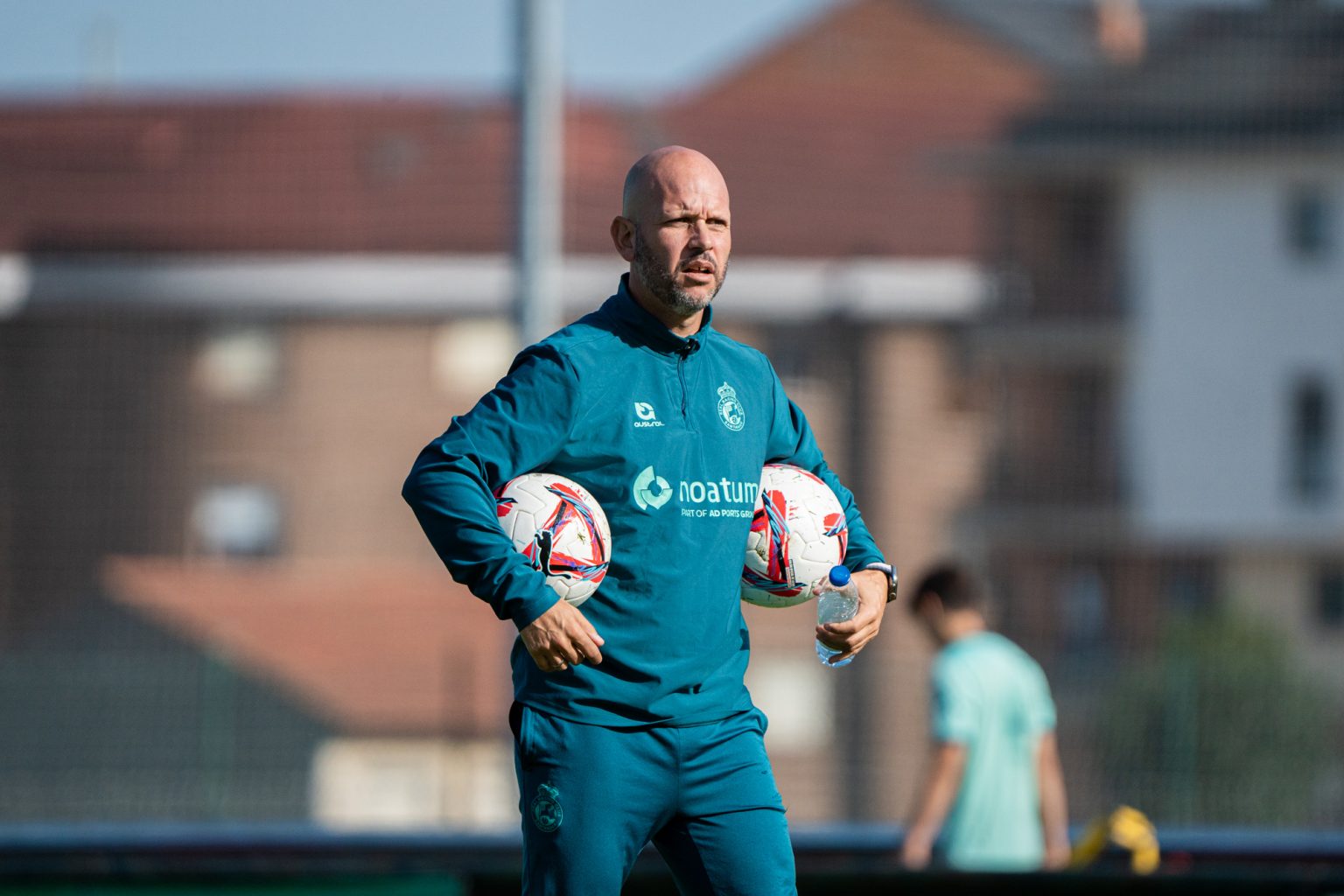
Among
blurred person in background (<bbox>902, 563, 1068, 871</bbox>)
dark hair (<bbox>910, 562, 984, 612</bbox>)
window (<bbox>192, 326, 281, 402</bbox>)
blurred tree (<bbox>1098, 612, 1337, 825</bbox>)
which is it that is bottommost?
blurred tree (<bbox>1098, 612, 1337, 825</bbox>)

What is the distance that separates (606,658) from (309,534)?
1511 centimetres

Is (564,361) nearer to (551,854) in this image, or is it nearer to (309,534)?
(551,854)

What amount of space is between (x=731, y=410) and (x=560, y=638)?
0.58 meters

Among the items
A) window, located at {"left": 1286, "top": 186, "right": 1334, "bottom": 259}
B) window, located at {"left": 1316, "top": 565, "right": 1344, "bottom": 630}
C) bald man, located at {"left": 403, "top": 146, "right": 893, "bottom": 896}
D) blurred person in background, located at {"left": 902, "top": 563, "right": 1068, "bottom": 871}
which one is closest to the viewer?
bald man, located at {"left": 403, "top": 146, "right": 893, "bottom": 896}


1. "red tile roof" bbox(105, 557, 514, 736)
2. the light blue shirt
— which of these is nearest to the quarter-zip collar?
the light blue shirt

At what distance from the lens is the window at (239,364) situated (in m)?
15.3

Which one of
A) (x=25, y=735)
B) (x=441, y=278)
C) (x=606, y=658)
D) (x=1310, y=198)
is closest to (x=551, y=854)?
(x=606, y=658)

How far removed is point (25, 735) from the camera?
11.6 metres

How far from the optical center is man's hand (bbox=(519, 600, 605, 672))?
2961mm

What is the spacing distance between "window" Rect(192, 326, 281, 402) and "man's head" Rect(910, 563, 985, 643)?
1019 centimetres

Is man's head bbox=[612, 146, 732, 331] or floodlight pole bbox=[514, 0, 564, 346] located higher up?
floodlight pole bbox=[514, 0, 564, 346]

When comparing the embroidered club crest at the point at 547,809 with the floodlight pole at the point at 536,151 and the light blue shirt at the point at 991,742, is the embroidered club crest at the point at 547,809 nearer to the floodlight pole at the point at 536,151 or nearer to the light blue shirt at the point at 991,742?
the light blue shirt at the point at 991,742

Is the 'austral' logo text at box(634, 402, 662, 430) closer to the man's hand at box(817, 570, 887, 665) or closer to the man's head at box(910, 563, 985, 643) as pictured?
the man's hand at box(817, 570, 887, 665)

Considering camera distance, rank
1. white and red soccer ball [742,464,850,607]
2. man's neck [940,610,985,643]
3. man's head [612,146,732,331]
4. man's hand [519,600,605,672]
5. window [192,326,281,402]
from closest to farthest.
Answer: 1. man's hand [519,600,605,672]
2. man's head [612,146,732,331]
3. white and red soccer ball [742,464,850,607]
4. man's neck [940,610,985,643]
5. window [192,326,281,402]
